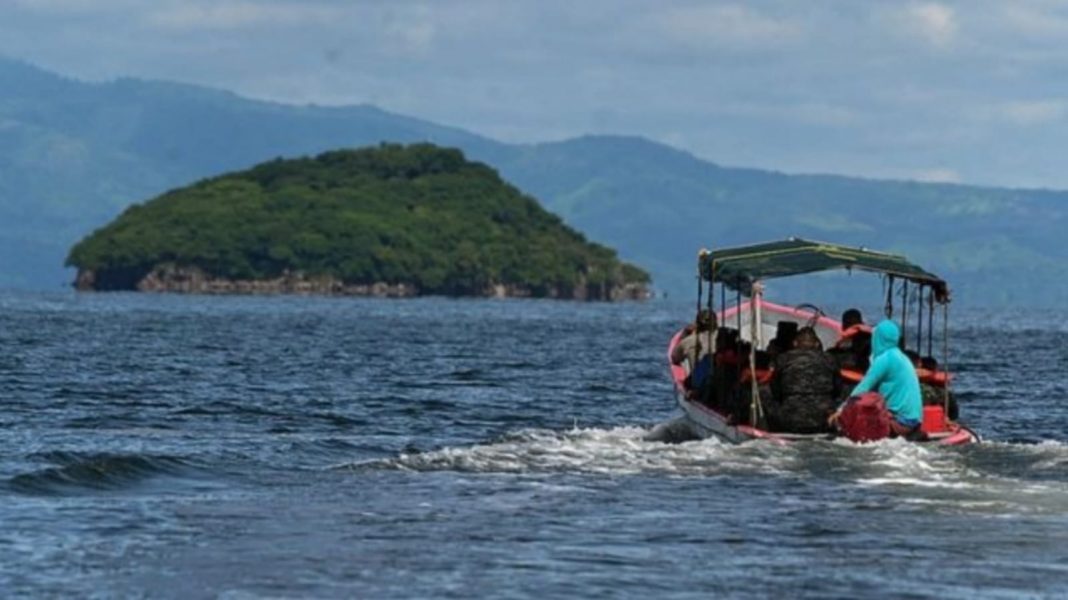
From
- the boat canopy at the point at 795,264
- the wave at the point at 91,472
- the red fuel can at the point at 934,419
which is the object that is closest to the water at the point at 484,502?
the wave at the point at 91,472

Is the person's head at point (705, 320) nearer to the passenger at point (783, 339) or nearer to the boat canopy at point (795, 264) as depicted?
the boat canopy at point (795, 264)

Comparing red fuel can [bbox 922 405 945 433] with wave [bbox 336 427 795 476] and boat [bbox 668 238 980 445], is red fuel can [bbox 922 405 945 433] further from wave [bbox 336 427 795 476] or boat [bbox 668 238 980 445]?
wave [bbox 336 427 795 476]

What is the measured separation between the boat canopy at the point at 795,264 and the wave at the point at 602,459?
2927mm

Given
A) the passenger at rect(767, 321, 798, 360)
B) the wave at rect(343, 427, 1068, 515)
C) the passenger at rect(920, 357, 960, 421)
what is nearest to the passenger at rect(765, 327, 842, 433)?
the wave at rect(343, 427, 1068, 515)

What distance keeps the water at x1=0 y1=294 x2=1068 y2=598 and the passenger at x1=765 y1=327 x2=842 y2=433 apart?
2.88 feet

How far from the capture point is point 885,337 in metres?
33.8

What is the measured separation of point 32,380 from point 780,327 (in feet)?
80.9

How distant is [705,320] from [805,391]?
620 centimetres

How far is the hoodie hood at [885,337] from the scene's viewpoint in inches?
1328

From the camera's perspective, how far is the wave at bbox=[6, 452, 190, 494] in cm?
3050

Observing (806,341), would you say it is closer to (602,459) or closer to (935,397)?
(935,397)

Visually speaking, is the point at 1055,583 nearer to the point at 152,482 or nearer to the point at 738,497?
the point at 738,497

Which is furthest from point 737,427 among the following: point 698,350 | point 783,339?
point 698,350

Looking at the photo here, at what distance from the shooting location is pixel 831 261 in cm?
3669
